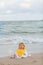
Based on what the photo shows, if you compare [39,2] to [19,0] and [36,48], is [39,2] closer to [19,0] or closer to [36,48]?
[19,0]

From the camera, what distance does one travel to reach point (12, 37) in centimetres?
155

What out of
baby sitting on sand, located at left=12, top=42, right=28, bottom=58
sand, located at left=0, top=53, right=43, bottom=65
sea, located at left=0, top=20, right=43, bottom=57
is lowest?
sand, located at left=0, top=53, right=43, bottom=65

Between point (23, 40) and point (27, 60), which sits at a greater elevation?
point (23, 40)

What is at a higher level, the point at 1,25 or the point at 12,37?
the point at 1,25

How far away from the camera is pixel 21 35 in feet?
5.11

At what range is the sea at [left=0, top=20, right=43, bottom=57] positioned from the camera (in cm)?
154

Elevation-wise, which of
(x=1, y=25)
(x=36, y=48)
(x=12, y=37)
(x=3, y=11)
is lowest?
(x=36, y=48)

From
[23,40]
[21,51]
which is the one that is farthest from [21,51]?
[23,40]

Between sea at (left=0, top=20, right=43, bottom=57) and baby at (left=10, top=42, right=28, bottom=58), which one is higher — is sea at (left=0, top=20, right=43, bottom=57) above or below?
above

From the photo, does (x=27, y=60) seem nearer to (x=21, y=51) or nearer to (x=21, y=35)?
(x=21, y=51)

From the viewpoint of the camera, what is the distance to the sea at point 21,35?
154 cm

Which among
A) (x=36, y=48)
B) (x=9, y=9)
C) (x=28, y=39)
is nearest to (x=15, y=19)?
(x=9, y=9)

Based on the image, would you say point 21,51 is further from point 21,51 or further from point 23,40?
point 23,40

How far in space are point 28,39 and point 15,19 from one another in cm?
22
